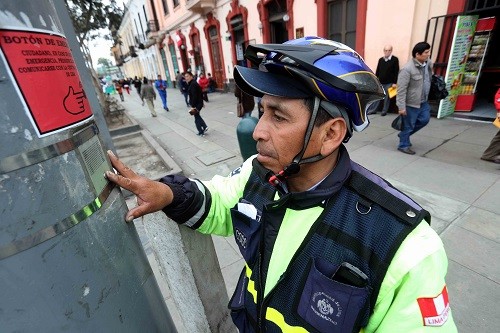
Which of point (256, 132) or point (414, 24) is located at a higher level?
point (414, 24)

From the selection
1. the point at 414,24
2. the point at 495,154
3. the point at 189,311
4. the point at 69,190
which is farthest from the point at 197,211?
the point at 414,24

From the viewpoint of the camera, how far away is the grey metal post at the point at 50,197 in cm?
64

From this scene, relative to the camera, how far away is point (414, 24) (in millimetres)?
7027

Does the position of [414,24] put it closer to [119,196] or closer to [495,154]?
[495,154]

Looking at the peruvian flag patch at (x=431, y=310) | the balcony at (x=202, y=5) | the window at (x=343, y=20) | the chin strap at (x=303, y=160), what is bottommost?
the peruvian flag patch at (x=431, y=310)

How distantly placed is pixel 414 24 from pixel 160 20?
78.7 ft

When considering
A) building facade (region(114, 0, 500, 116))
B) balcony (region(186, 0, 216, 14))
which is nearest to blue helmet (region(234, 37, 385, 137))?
building facade (region(114, 0, 500, 116))

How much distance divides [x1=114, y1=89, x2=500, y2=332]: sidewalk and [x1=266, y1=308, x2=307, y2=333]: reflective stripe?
5.44 ft

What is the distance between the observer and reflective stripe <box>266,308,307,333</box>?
3.71ft

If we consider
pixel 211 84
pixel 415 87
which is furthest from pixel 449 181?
pixel 211 84

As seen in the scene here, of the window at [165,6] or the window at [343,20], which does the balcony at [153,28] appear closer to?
the window at [165,6]

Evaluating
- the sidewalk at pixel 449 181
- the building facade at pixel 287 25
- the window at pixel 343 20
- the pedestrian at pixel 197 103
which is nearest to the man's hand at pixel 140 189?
the sidewalk at pixel 449 181

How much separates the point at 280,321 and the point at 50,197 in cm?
A: 99

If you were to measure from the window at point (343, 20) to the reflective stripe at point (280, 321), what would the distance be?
30.3ft
